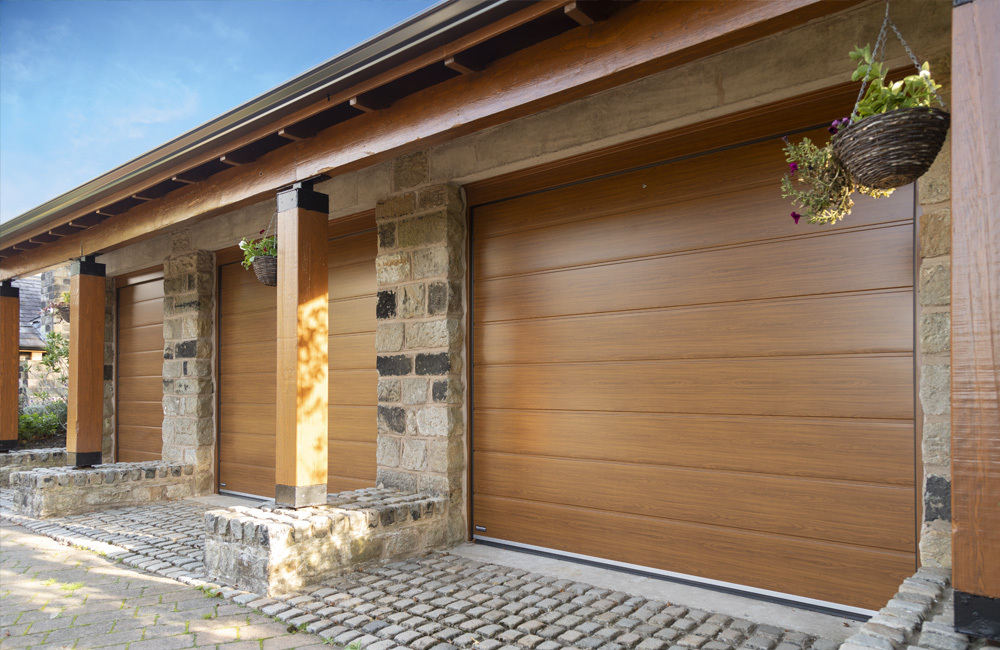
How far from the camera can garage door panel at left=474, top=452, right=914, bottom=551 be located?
9.08 feet

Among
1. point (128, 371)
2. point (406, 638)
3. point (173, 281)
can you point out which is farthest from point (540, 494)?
point (128, 371)

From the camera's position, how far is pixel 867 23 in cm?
267

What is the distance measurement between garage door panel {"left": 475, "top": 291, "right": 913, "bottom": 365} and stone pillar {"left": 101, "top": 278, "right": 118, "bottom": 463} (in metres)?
5.62

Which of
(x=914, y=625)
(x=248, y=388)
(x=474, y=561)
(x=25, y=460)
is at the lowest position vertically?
(x=474, y=561)

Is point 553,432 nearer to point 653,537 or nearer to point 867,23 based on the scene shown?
point 653,537

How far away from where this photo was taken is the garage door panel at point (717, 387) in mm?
2803

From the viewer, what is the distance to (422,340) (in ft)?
13.9

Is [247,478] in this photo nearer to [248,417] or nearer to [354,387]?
[248,417]

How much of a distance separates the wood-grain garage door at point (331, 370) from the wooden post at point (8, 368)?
2515 millimetres

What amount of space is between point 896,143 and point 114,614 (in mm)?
3606

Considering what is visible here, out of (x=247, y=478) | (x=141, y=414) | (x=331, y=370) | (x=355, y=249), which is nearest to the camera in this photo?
(x=355, y=249)

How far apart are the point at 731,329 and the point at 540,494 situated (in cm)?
149

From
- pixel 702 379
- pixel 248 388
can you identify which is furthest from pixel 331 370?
pixel 702 379

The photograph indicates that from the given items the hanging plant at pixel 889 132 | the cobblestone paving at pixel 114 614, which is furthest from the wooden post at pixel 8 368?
the hanging plant at pixel 889 132
